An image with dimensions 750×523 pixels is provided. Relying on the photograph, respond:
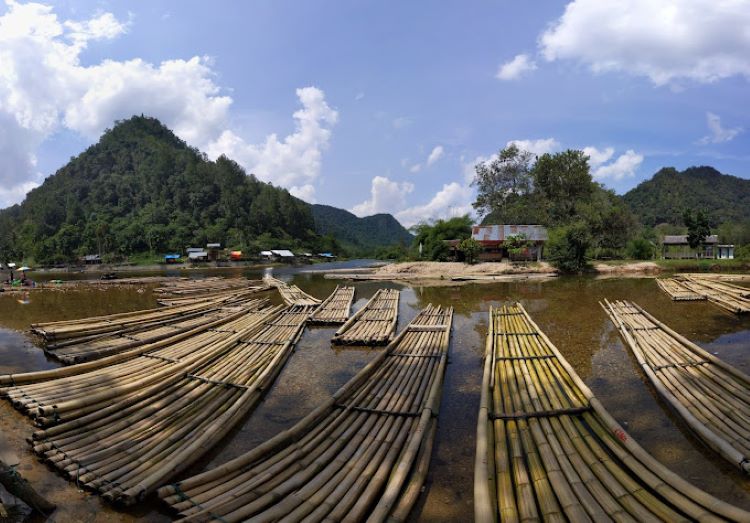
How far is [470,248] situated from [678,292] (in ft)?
71.9

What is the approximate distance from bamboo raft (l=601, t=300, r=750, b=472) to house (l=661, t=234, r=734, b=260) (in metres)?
46.6

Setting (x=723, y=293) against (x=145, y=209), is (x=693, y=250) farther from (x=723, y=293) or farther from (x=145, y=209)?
(x=145, y=209)

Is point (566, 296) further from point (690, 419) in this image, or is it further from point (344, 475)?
point (344, 475)

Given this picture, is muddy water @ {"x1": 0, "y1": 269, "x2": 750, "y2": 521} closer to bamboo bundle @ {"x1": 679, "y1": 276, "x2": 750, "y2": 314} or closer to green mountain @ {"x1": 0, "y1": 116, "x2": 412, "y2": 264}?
bamboo bundle @ {"x1": 679, "y1": 276, "x2": 750, "y2": 314}

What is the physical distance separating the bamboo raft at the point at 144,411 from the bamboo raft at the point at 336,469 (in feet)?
3.28

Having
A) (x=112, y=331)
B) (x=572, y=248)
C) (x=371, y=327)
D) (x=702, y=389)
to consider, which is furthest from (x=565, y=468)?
(x=572, y=248)

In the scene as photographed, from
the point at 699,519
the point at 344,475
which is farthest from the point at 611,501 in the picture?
the point at 344,475

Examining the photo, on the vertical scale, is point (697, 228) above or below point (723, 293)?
above

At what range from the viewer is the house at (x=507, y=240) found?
42.2m

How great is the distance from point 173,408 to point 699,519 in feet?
25.0

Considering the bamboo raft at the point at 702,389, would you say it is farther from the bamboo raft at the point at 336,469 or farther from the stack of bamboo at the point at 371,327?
the stack of bamboo at the point at 371,327

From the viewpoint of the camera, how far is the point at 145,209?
3733 inches

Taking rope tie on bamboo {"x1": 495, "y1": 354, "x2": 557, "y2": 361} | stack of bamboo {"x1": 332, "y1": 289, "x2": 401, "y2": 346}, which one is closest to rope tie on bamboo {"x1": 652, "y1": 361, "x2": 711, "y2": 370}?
rope tie on bamboo {"x1": 495, "y1": 354, "x2": 557, "y2": 361}

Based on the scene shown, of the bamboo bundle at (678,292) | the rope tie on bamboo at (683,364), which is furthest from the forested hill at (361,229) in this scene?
the rope tie on bamboo at (683,364)
